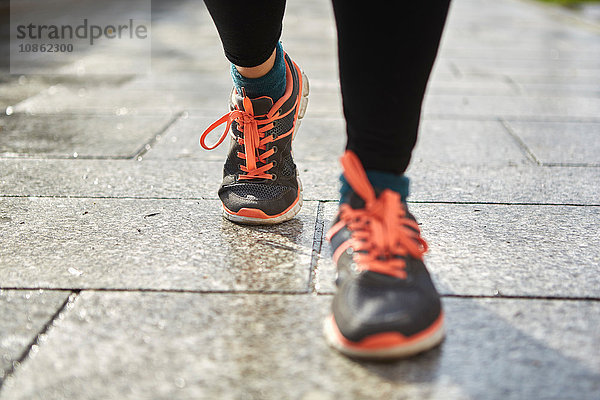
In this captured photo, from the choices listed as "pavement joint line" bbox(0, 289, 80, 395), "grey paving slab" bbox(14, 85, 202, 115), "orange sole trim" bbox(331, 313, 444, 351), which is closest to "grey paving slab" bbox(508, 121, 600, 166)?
"orange sole trim" bbox(331, 313, 444, 351)

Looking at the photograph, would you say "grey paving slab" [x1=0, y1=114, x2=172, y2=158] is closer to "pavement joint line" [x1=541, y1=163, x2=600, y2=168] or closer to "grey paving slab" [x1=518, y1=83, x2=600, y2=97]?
"pavement joint line" [x1=541, y1=163, x2=600, y2=168]

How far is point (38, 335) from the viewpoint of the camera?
1.19 metres

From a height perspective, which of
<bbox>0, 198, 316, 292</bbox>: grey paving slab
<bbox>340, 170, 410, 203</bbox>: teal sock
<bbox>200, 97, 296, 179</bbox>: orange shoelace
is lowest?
<bbox>0, 198, 316, 292</bbox>: grey paving slab

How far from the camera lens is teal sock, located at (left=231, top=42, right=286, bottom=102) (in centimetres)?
164

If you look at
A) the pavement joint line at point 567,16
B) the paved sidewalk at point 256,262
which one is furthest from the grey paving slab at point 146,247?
the pavement joint line at point 567,16

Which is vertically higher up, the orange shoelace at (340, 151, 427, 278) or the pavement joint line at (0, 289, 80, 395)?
the orange shoelace at (340, 151, 427, 278)

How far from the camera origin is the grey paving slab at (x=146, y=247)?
140cm

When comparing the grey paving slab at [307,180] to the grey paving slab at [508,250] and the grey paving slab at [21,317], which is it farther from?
the grey paving slab at [21,317]

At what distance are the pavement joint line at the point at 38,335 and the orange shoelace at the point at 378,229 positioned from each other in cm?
60

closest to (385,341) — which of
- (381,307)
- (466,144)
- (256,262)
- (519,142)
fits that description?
(381,307)

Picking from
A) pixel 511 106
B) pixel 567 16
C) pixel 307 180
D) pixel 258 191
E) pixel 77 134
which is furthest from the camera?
pixel 567 16

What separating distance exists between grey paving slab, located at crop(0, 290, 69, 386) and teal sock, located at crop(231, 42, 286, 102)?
682 millimetres

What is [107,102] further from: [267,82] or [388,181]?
[388,181]

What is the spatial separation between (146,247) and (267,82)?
52 cm
